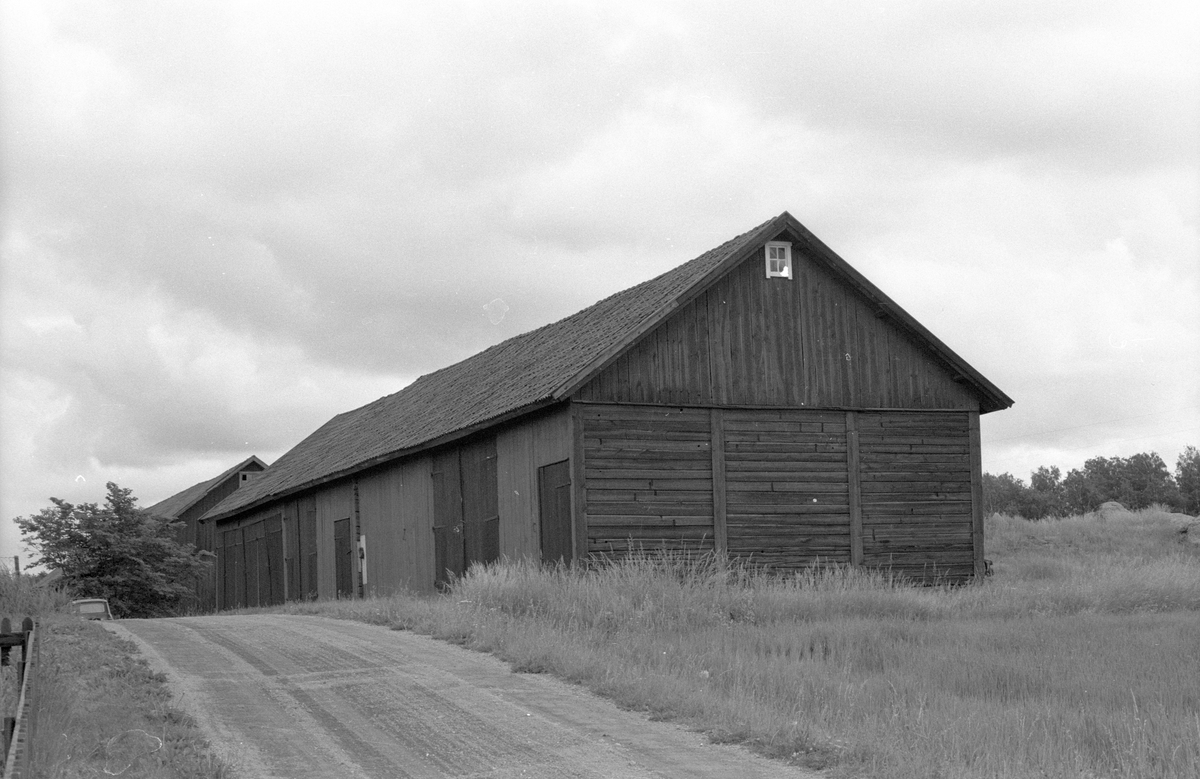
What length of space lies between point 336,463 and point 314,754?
2286 centimetres

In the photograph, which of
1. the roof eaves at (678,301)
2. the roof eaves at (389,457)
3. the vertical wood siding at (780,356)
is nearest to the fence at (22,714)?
the roof eaves at (678,301)

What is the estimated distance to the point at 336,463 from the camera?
31.9m

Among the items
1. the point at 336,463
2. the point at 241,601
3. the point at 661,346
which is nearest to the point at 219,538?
the point at 241,601

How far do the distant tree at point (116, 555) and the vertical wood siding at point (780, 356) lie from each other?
79.3 feet

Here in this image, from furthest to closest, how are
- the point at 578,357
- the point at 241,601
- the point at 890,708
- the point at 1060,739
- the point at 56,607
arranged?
the point at 241,601 → the point at 578,357 → the point at 56,607 → the point at 890,708 → the point at 1060,739

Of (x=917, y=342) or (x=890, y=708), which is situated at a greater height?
(x=917, y=342)

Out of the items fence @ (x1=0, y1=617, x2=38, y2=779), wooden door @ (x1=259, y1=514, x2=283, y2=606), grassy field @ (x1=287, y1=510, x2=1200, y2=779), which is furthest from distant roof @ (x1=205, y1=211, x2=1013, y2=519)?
fence @ (x1=0, y1=617, x2=38, y2=779)

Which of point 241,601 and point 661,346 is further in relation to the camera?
point 241,601

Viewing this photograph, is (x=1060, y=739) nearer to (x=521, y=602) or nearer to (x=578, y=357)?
(x=521, y=602)

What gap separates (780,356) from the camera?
Result: 2320 cm

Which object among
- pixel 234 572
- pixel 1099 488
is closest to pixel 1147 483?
pixel 1099 488

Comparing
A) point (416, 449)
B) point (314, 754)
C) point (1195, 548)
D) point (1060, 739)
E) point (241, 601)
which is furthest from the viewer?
point (241, 601)

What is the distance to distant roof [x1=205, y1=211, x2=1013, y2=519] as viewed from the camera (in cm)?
2188

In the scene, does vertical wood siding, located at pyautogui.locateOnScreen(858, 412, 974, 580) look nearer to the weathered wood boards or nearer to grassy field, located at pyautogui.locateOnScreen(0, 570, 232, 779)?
the weathered wood boards
